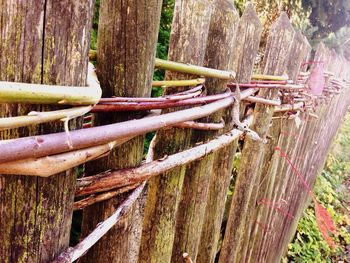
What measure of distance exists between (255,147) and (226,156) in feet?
1.19

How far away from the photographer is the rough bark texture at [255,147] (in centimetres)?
188

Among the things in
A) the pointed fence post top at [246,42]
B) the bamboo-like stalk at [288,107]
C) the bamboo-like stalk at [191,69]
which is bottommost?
the bamboo-like stalk at [288,107]

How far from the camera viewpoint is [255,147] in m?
1.93

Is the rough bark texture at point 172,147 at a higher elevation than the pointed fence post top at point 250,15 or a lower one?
lower

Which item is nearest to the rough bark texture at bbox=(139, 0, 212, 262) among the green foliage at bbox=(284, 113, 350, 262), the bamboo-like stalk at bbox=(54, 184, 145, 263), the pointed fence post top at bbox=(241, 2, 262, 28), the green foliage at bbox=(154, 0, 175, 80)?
the bamboo-like stalk at bbox=(54, 184, 145, 263)

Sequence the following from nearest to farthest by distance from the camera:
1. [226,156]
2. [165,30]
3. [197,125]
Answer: [197,125], [226,156], [165,30]

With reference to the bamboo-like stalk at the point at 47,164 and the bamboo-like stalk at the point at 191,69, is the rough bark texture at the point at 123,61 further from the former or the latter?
the bamboo-like stalk at the point at 47,164

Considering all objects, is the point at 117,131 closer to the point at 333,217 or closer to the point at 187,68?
the point at 187,68

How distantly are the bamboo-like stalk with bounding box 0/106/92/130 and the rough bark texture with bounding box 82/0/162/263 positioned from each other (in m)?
0.24

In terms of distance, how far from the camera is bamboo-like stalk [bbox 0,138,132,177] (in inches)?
23.2

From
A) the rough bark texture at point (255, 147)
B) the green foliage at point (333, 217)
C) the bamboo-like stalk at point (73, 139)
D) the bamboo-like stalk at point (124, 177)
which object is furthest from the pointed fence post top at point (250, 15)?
the green foliage at point (333, 217)

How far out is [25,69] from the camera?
60 cm

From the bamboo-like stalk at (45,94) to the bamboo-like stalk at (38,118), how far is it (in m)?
0.01

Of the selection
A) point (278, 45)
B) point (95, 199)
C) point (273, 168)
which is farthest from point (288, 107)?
point (95, 199)
